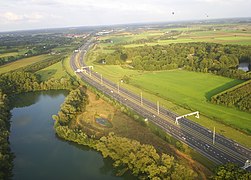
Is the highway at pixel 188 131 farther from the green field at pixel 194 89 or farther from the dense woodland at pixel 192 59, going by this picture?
the dense woodland at pixel 192 59

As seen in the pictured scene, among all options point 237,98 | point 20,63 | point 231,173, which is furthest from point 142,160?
point 20,63

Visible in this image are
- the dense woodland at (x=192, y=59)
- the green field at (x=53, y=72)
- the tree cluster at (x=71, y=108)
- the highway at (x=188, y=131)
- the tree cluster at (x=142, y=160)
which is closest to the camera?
the tree cluster at (x=142, y=160)

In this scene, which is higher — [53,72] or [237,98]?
[237,98]

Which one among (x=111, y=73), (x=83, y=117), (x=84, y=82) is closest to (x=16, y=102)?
(x=84, y=82)

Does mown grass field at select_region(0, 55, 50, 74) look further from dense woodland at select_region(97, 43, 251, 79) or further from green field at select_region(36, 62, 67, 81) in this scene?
dense woodland at select_region(97, 43, 251, 79)

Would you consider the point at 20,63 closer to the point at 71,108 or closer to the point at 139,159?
the point at 71,108

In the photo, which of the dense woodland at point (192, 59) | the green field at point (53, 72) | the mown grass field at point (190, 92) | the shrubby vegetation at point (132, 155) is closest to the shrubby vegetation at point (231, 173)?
the shrubby vegetation at point (132, 155)

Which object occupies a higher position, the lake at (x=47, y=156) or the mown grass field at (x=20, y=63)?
the mown grass field at (x=20, y=63)
